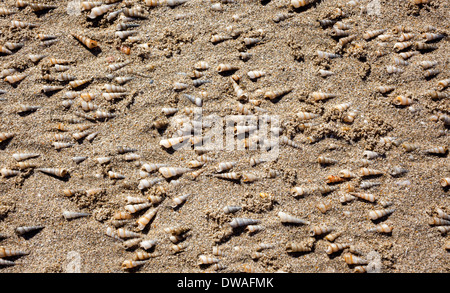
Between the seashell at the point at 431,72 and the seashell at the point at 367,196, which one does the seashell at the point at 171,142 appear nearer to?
the seashell at the point at 367,196

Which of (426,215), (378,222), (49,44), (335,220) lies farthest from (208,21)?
(426,215)

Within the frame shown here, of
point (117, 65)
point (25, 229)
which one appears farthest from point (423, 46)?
point (25, 229)

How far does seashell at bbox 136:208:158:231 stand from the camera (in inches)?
156

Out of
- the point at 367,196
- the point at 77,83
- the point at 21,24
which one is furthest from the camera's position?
the point at 21,24

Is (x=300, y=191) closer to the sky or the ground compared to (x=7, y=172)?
closer to the sky

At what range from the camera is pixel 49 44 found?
434 cm

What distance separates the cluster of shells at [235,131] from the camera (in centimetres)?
399

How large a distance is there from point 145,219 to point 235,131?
1.54m

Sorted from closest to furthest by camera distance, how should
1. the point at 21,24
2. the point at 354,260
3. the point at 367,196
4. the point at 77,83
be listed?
the point at 354,260, the point at 367,196, the point at 77,83, the point at 21,24

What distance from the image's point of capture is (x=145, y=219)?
156 inches

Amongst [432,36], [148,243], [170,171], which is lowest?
[148,243]

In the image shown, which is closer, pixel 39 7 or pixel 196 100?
pixel 196 100

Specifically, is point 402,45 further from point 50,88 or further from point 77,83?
point 50,88

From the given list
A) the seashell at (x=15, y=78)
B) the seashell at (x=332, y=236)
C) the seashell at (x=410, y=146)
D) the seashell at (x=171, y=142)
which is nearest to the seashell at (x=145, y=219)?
the seashell at (x=171, y=142)
